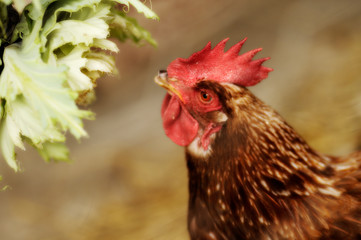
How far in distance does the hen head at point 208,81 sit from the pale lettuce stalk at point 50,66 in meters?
0.14

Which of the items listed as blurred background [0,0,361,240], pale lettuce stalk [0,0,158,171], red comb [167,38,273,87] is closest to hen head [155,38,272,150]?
red comb [167,38,273,87]

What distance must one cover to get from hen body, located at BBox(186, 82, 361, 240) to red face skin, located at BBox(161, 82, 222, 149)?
2 centimetres

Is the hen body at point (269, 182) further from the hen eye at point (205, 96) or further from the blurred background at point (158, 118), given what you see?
the blurred background at point (158, 118)

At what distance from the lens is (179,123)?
85 cm

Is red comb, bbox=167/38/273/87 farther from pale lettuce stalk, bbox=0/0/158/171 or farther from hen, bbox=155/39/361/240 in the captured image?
pale lettuce stalk, bbox=0/0/158/171

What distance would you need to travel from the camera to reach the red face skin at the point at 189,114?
79 cm

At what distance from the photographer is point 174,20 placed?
1.48 m

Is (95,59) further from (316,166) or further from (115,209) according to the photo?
(115,209)

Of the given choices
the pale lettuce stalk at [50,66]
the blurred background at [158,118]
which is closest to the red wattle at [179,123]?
the pale lettuce stalk at [50,66]

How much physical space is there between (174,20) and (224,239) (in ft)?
3.07

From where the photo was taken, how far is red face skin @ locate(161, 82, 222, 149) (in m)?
0.79

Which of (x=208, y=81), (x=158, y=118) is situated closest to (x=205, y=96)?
(x=208, y=81)

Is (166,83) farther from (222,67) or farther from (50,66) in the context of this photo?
(50,66)

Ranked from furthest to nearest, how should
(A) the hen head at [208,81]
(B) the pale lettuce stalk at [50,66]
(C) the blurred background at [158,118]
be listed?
(C) the blurred background at [158,118], (A) the hen head at [208,81], (B) the pale lettuce stalk at [50,66]
